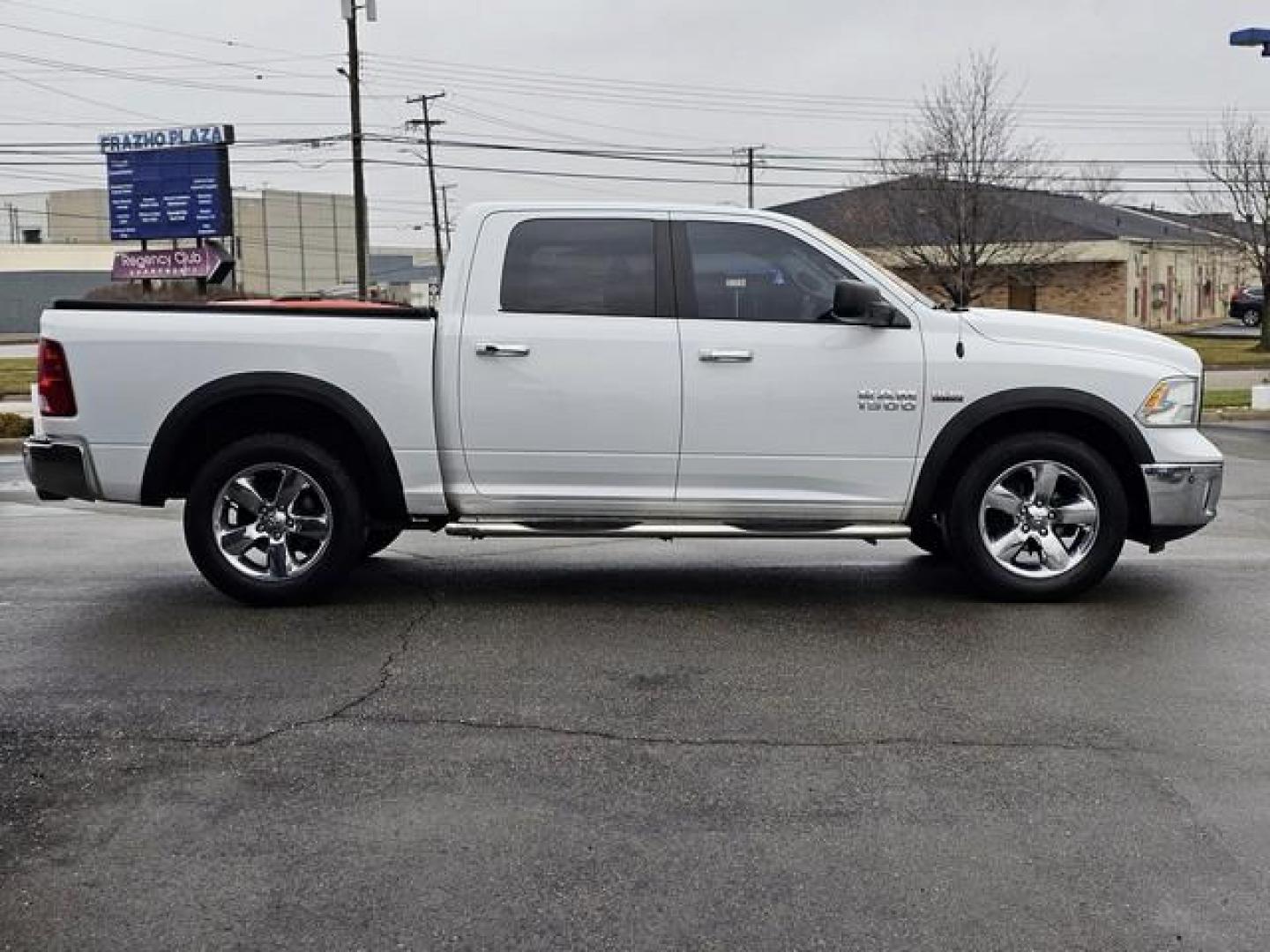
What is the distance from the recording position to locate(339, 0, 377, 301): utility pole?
126 feet

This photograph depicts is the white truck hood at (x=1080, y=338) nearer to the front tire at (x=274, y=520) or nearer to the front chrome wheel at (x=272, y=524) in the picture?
the front tire at (x=274, y=520)

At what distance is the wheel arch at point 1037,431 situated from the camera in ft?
23.3

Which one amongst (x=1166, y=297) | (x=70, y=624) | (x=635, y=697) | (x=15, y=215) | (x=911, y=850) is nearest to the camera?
(x=911, y=850)

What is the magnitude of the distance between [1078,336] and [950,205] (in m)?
34.3

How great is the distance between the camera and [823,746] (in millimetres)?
5070

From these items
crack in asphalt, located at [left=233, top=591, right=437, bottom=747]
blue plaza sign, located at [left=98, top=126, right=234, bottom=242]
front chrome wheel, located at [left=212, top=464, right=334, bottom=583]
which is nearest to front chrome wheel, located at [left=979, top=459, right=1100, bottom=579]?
crack in asphalt, located at [left=233, top=591, right=437, bottom=747]

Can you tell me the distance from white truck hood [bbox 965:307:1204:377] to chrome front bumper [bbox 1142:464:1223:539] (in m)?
0.50

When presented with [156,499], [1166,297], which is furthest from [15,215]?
[156,499]

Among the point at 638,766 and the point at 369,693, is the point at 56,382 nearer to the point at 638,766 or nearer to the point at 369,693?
the point at 369,693

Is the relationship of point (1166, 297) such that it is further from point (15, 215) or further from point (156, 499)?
point (15, 215)

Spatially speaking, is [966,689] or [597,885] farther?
[966,689]

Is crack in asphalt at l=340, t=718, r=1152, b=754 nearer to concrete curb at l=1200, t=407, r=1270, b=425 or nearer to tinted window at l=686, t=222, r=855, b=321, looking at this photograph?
→ tinted window at l=686, t=222, r=855, b=321

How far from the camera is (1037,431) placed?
7.29 metres

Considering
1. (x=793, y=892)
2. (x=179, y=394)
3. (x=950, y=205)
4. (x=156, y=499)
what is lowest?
(x=793, y=892)
